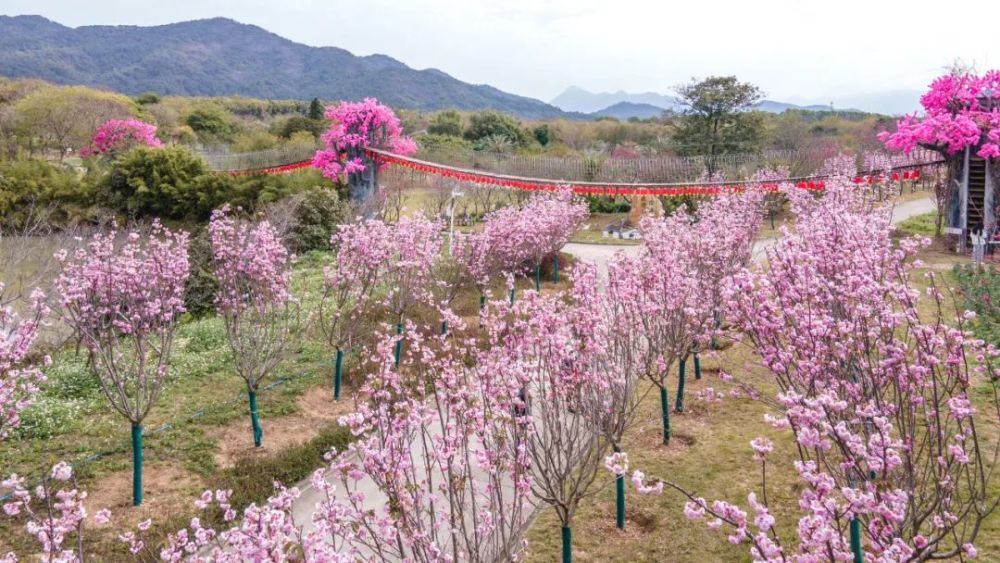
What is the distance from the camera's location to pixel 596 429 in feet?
18.2

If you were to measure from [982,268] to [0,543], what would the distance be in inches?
726

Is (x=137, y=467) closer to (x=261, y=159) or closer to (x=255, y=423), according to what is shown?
(x=255, y=423)

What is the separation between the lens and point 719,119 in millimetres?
36969

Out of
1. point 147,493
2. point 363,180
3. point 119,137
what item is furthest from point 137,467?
point 119,137

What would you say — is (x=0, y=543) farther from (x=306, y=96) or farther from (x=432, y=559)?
(x=306, y=96)

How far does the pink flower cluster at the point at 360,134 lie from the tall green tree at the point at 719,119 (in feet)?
64.2

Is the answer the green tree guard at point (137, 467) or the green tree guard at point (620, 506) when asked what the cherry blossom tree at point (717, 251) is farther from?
the green tree guard at point (137, 467)

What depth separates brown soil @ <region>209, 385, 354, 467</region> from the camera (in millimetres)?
8531

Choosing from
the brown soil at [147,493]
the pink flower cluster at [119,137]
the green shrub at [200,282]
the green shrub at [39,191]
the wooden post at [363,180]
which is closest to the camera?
the brown soil at [147,493]

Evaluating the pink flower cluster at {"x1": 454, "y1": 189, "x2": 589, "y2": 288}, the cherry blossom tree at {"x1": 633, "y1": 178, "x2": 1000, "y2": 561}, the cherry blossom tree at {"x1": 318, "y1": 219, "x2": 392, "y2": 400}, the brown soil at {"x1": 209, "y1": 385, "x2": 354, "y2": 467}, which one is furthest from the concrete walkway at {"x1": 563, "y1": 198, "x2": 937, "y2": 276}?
the cherry blossom tree at {"x1": 633, "y1": 178, "x2": 1000, "y2": 561}

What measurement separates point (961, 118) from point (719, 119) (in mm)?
21333

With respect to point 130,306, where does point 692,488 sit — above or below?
below

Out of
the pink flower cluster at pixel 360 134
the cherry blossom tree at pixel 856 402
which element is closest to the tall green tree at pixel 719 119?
the pink flower cluster at pixel 360 134

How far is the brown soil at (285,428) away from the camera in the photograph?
8531 mm
